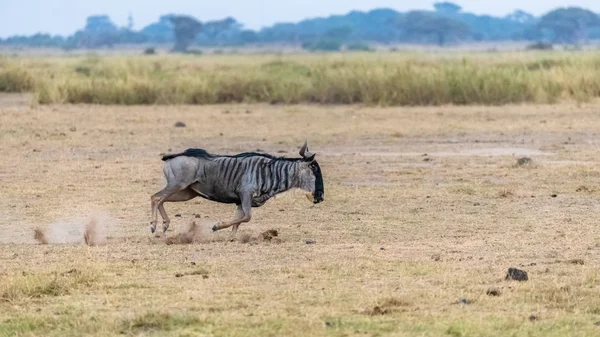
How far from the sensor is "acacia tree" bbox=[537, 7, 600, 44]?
375 feet

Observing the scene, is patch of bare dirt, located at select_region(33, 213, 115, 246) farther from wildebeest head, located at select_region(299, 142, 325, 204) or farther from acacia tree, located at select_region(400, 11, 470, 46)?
acacia tree, located at select_region(400, 11, 470, 46)

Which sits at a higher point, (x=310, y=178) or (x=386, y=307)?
(x=310, y=178)

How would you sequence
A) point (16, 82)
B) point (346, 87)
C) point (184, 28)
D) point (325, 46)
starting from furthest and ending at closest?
point (184, 28), point (325, 46), point (16, 82), point (346, 87)

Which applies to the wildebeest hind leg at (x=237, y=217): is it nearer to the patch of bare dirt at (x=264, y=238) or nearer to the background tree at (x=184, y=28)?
the patch of bare dirt at (x=264, y=238)

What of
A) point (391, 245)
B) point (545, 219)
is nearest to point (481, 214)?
point (545, 219)

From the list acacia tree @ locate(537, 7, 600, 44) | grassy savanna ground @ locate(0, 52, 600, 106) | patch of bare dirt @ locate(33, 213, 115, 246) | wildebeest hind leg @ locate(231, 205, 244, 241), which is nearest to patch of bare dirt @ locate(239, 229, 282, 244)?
wildebeest hind leg @ locate(231, 205, 244, 241)

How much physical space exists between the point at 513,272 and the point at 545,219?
2838mm

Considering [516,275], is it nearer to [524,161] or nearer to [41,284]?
[41,284]

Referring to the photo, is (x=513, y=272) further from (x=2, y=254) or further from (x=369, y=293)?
(x=2, y=254)

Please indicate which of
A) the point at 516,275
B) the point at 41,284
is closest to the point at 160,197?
the point at 41,284

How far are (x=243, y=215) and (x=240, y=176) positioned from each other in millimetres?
312

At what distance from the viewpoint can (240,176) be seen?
9609 mm

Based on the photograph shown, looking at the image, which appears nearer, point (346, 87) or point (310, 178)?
point (310, 178)

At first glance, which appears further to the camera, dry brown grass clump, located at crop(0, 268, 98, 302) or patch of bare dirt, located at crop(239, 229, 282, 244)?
patch of bare dirt, located at crop(239, 229, 282, 244)
